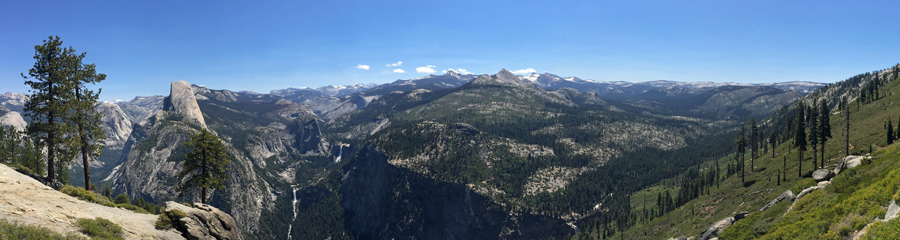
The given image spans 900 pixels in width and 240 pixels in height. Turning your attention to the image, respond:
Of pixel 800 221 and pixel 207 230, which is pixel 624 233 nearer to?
pixel 800 221

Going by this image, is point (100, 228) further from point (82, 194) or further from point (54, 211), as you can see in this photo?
point (82, 194)

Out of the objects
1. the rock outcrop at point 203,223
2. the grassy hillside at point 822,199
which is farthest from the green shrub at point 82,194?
the grassy hillside at point 822,199

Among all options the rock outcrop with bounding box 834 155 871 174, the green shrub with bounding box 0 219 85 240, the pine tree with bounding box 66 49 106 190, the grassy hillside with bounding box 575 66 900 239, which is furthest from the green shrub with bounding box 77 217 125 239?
the rock outcrop with bounding box 834 155 871 174

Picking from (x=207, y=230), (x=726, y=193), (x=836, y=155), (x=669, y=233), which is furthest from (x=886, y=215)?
(x=726, y=193)

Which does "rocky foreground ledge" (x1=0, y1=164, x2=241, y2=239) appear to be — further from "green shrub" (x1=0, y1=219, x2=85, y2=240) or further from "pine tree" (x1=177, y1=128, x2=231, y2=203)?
"pine tree" (x1=177, y1=128, x2=231, y2=203)

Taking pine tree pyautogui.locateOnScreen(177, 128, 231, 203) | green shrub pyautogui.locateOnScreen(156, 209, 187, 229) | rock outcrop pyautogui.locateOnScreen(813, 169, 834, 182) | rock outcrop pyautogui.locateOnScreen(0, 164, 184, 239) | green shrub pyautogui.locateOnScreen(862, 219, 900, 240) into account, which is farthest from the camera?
rock outcrop pyautogui.locateOnScreen(813, 169, 834, 182)

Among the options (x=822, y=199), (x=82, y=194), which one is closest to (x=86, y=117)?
(x=82, y=194)
